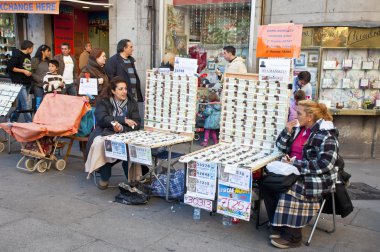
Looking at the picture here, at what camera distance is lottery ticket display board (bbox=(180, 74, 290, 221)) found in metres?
3.62

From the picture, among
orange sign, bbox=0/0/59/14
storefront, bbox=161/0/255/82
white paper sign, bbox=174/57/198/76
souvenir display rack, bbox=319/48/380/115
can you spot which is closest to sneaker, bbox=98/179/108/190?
white paper sign, bbox=174/57/198/76

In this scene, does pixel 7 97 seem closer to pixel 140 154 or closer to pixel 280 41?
pixel 140 154

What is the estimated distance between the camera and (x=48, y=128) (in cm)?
536

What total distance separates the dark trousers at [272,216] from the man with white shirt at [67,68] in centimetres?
584

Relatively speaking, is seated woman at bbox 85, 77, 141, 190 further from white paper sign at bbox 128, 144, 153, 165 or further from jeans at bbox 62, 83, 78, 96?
jeans at bbox 62, 83, 78, 96

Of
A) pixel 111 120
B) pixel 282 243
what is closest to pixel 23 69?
pixel 111 120

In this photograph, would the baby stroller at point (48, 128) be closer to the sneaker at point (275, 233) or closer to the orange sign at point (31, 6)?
the sneaker at point (275, 233)

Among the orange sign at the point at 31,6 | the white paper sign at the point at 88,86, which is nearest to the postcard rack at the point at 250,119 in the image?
the white paper sign at the point at 88,86

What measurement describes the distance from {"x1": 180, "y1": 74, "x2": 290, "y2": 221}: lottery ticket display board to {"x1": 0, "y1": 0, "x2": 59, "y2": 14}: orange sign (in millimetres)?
5983

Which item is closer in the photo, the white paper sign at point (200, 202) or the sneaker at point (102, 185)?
the white paper sign at point (200, 202)

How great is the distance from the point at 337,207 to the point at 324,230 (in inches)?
14.7

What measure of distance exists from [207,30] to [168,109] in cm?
386

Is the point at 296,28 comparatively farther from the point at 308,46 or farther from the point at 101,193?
the point at 101,193

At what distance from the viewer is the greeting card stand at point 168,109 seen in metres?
4.89
